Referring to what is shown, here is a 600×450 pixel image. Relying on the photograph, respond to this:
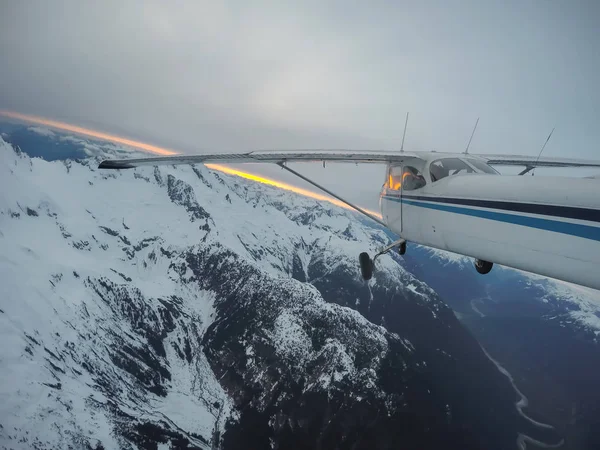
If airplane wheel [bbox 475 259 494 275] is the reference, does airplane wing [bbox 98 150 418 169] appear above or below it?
above

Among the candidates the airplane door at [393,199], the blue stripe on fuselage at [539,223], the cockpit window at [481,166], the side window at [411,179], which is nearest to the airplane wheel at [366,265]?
the airplane door at [393,199]

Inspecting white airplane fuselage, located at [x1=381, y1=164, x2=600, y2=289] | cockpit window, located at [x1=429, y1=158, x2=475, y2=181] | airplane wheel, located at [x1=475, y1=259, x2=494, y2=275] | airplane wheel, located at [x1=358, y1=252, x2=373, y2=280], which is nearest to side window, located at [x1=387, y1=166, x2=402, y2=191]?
cockpit window, located at [x1=429, y1=158, x2=475, y2=181]

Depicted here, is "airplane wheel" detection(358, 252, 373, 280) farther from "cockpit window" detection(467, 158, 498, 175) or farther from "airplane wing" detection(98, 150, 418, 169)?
"cockpit window" detection(467, 158, 498, 175)

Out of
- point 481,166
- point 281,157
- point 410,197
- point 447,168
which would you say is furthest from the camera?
point 281,157

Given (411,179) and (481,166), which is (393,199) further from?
(481,166)

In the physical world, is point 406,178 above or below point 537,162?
below

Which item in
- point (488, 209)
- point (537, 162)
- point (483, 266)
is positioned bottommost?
point (483, 266)

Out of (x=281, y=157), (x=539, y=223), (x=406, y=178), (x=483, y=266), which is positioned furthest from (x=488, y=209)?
(x=483, y=266)
